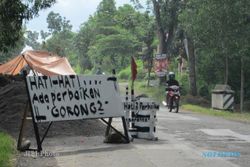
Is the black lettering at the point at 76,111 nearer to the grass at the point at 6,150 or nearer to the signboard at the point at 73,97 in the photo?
the signboard at the point at 73,97

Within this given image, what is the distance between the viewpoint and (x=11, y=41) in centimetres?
1380

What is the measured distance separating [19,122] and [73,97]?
295 centimetres

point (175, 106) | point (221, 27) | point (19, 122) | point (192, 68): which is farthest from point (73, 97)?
point (192, 68)

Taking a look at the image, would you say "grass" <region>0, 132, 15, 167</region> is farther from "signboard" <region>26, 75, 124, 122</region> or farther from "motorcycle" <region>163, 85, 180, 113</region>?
"motorcycle" <region>163, 85, 180, 113</region>

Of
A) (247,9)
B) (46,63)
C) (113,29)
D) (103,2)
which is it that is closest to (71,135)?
(46,63)

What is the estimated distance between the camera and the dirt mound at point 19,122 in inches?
586

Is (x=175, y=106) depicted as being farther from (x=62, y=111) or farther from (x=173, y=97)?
(x=62, y=111)

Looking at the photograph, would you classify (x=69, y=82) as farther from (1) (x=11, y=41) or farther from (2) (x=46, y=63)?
(2) (x=46, y=63)

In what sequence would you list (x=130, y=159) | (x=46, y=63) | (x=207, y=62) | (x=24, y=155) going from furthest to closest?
1. (x=207, y=62)
2. (x=46, y=63)
3. (x=24, y=155)
4. (x=130, y=159)

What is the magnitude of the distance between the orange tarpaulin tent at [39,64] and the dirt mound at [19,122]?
8.84 metres

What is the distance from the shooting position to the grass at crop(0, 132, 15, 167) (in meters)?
10.4

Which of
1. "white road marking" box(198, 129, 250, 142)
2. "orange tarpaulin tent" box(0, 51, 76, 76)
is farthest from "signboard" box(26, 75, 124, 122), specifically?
"orange tarpaulin tent" box(0, 51, 76, 76)

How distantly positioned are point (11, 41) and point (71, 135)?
2872 millimetres

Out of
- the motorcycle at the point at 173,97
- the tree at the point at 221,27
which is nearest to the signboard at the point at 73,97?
the motorcycle at the point at 173,97
